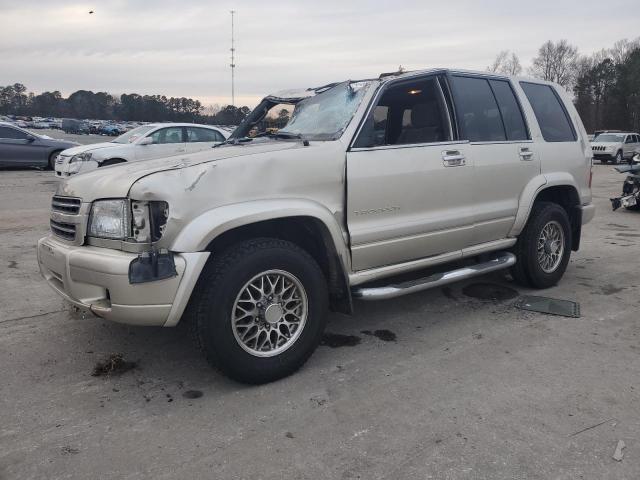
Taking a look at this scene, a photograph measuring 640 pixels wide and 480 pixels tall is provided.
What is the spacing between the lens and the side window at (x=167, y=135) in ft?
40.3

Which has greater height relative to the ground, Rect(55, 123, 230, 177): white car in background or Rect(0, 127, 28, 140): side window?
Rect(0, 127, 28, 140): side window

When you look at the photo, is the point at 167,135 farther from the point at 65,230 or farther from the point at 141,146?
the point at 65,230

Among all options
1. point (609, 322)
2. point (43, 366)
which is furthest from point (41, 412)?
point (609, 322)

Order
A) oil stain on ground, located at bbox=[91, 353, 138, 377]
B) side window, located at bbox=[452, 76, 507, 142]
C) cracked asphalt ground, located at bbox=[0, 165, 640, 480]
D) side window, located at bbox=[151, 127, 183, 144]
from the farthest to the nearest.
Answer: side window, located at bbox=[151, 127, 183, 144] < side window, located at bbox=[452, 76, 507, 142] < oil stain on ground, located at bbox=[91, 353, 138, 377] < cracked asphalt ground, located at bbox=[0, 165, 640, 480]

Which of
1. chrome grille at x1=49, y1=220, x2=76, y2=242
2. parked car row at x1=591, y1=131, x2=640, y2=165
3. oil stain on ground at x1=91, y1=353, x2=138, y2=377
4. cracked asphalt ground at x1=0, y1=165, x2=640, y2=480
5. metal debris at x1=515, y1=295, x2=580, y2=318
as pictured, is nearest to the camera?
cracked asphalt ground at x1=0, y1=165, x2=640, y2=480

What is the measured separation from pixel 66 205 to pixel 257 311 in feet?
4.65

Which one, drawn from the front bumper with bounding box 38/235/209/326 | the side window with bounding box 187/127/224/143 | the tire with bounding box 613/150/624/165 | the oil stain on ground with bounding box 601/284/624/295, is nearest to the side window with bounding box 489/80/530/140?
the oil stain on ground with bounding box 601/284/624/295

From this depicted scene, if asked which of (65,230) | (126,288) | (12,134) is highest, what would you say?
(12,134)

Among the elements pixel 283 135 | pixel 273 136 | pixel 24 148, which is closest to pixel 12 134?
pixel 24 148

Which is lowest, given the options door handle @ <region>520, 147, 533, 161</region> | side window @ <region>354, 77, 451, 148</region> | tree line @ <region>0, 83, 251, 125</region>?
door handle @ <region>520, 147, 533, 161</region>

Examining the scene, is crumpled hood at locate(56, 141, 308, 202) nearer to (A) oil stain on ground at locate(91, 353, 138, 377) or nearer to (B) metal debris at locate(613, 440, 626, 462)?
(A) oil stain on ground at locate(91, 353, 138, 377)

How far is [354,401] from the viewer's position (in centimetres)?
310

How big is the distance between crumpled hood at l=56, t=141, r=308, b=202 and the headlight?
47 millimetres

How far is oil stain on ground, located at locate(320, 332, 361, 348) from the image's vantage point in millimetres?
3933
